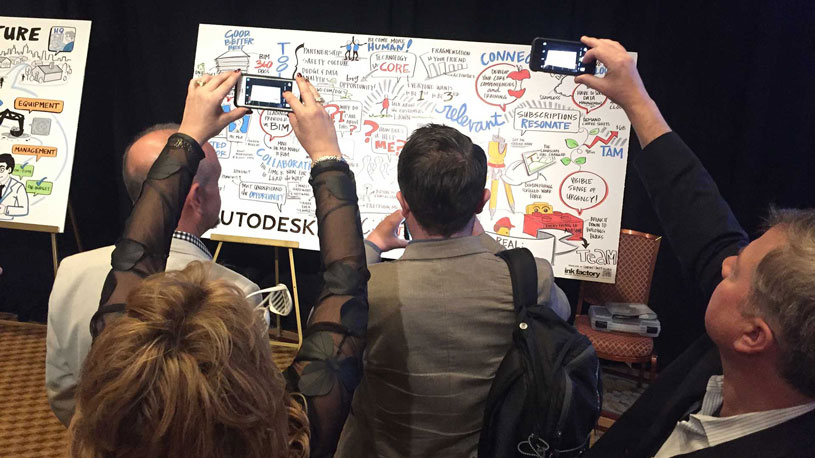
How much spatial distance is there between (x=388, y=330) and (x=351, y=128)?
225 centimetres

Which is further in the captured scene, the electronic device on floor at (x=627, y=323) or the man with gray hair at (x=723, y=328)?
the electronic device on floor at (x=627, y=323)

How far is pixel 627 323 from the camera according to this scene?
3445mm

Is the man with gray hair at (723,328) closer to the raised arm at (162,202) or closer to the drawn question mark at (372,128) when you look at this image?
the raised arm at (162,202)

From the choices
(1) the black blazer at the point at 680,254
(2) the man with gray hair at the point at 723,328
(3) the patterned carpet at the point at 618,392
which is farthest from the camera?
(3) the patterned carpet at the point at 618,392

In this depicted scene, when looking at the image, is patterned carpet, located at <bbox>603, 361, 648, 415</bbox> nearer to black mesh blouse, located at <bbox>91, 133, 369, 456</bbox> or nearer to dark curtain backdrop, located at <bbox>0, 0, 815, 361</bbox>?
dark curtain backdrop, located at <bbox>0, 0, 815, 361</bbox>

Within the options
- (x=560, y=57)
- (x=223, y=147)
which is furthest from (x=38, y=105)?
(x=560, y=57)

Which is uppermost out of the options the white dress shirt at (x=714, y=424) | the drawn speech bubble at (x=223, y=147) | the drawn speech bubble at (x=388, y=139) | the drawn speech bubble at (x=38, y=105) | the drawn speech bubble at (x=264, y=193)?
the drawn speech bubble at (x=38, y=105)

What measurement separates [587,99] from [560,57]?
5.01ft

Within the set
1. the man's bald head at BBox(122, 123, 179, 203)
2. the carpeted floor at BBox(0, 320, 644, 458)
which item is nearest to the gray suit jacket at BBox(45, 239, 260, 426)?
the man's bald head at BBox(122, 123, 179, 203)

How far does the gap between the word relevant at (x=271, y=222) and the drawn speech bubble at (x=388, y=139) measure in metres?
0.58

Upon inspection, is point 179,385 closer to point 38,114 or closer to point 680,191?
point 680,191

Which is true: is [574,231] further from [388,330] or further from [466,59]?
[388,330]

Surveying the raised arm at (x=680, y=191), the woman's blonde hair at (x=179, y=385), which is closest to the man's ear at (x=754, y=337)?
the raised arm at (x=680, y=191)

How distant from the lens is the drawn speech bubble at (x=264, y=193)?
367 cm
